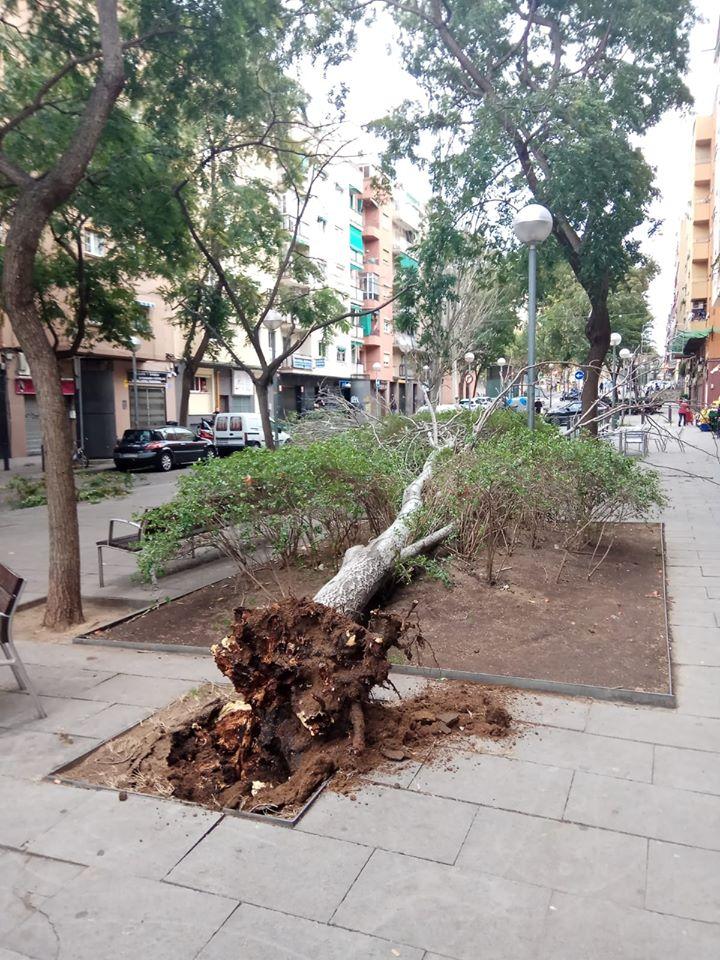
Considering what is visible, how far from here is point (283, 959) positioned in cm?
229

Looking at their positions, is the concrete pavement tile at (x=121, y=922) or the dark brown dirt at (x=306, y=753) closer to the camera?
the concrete pavement tile at (x=121, y=922)

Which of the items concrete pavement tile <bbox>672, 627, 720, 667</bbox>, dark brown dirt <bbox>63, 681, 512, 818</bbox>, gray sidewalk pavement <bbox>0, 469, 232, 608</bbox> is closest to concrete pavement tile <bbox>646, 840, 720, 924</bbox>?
dark brown dirt <bbox>63, 681, 512, 818</bbox>

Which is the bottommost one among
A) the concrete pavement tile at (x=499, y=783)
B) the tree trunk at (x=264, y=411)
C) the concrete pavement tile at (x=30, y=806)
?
the concrete pavement tile at (x=30, y=806)

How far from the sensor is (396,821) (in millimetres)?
3049

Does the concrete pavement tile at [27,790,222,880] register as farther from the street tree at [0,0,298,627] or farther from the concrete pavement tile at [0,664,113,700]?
the street tree at [0,0,298,627]

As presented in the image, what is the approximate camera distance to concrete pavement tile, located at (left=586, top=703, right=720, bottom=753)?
3.76 meters

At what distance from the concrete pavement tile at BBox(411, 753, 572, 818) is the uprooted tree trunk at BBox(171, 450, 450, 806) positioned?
1.31 ft

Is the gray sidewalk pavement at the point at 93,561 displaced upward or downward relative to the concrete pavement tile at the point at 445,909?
downward

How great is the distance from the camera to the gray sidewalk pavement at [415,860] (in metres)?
2.37

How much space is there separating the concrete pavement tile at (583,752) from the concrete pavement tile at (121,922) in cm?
165

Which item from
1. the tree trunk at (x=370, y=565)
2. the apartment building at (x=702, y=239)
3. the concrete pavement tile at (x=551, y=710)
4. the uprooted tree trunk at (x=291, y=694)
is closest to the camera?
the uprooted tree trunk at (x=291, y=694)

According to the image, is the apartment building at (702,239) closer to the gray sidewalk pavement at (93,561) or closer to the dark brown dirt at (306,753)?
the gray sidewalk pavement at (93,561)

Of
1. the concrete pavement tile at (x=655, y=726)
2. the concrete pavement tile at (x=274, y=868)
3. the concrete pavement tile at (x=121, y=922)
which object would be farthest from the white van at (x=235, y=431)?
the concrete pavement tile at (x=121, y=922)

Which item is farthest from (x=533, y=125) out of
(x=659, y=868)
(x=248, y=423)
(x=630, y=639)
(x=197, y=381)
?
(x=197, y=381)
